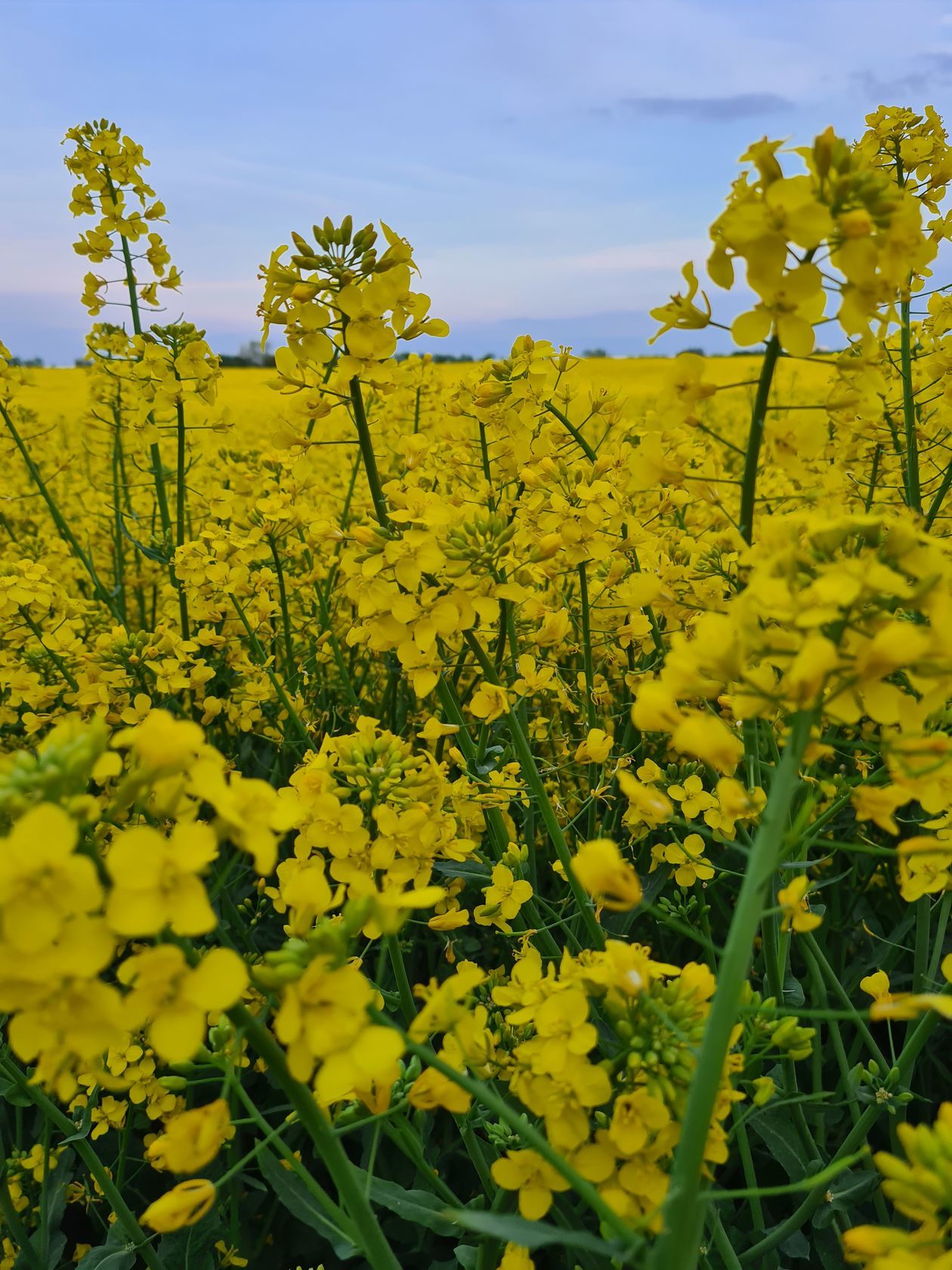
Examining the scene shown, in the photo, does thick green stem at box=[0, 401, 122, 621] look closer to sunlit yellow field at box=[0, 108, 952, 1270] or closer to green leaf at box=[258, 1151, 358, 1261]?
sunlit yellow field at box=[0, 108, 952, 1270]

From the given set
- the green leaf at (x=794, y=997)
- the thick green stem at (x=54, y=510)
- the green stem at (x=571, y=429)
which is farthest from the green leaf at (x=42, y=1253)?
the green stem at (x=571, y=429)

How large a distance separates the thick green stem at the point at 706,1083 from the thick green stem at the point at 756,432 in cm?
70

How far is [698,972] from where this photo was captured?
1.32 metres

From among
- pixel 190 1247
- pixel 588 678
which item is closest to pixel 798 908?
pixel 588 678

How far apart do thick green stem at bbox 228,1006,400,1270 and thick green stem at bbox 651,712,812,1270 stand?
0.39m

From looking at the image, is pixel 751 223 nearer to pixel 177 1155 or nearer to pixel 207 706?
pixel 177 1155

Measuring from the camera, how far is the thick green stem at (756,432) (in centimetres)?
138

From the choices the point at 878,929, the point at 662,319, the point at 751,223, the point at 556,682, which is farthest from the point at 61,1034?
the point at 878,929

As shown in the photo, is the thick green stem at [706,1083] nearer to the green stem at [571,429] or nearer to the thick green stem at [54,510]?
the green stem at [571,429]

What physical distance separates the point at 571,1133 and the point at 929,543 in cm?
95

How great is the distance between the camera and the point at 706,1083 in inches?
39.8

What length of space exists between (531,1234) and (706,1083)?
0.87ft

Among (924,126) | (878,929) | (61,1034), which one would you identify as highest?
(924,126)

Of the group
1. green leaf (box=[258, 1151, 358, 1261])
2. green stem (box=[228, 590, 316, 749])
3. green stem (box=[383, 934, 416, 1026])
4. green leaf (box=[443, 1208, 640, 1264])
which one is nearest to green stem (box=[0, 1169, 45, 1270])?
green leaf (box=[258, 1151, 358, 1261])
